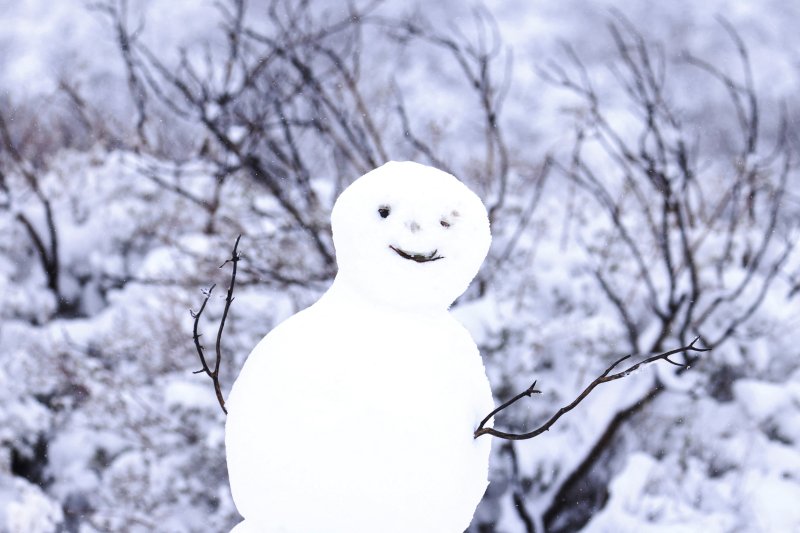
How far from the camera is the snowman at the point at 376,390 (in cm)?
154

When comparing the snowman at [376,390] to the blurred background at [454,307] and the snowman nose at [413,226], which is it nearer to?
the snowman nose at [413,226]

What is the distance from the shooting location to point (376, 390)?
1562mm

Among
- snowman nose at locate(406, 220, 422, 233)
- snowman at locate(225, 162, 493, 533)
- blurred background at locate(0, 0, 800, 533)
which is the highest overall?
blurred background at locate(0, 0, 800, 533)

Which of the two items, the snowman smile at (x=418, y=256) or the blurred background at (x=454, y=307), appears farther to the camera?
the blurred background at (x=454, y=307)

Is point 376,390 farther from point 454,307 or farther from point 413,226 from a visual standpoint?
point 454,307

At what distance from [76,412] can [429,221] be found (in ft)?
17.8

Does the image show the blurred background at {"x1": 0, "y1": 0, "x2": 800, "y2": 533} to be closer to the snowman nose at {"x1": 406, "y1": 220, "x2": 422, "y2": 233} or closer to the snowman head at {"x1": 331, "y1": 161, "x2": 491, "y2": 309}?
the snowman head at {"x1": 331, "y1": 161, "x2": 491, "y2": 309}

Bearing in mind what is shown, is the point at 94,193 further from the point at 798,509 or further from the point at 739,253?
the point at 798,509

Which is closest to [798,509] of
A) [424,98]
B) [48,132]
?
[48,132]

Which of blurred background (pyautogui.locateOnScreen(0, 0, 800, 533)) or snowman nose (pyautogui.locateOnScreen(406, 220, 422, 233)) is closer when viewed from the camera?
snowman nose (pyautogui.locateOnScreen(406, 220, 422, 233))

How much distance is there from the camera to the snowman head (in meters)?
1.60

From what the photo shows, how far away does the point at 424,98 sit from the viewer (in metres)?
19.7

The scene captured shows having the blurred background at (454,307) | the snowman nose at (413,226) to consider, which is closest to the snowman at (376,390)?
the snowman nose at (413,226)

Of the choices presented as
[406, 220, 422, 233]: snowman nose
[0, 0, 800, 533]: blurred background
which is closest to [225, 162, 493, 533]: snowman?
[406, 220, 422, 233]: snowman nose
